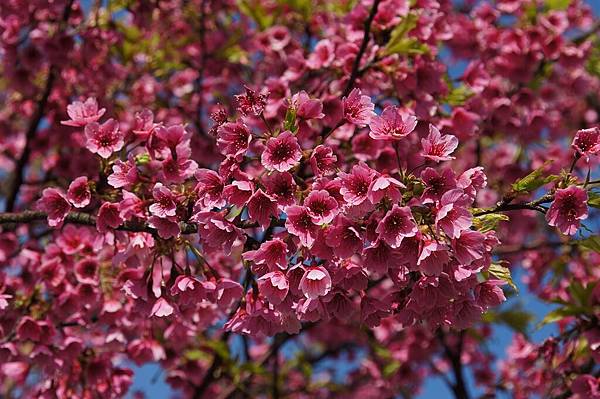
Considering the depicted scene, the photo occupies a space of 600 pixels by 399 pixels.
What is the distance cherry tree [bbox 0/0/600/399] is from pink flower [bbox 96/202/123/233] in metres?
0.01

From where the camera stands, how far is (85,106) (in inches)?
143

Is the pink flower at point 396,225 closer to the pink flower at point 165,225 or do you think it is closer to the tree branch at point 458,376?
the pink flower at point 165,225

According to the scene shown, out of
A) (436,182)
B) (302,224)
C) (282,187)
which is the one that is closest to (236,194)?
(282,187)

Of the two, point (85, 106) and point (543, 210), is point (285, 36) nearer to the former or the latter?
point (85, 106)

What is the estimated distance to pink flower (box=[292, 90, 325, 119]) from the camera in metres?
3.15

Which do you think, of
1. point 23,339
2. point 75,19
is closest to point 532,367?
point 23,339

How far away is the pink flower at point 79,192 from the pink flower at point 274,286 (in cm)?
106

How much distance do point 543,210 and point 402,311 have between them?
28.7 inches

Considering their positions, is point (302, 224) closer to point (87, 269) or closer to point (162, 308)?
point (162, 308)

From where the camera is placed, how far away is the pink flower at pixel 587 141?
2.90 m

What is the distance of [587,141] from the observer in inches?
116

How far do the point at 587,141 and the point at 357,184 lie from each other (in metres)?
1.01

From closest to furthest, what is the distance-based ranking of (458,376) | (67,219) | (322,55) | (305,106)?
1. (305,106)
2. (67,219)
3. (322,55)
4. (458,376)

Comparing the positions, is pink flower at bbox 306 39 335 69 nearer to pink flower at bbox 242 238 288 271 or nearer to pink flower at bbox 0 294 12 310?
pink flower at bbox 242 238 288 271
